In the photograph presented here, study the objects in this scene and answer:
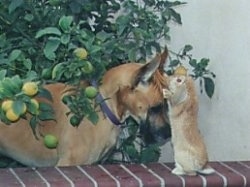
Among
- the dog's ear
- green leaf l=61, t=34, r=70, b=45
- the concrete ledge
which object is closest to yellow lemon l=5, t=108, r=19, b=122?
the concrete ledge

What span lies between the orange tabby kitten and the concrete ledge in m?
0.05

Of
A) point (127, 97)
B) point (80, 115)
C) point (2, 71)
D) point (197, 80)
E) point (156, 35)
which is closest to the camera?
point (2, 71)

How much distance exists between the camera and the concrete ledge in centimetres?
249

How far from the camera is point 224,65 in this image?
3416 millimetres

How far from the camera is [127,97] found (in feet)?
9.87

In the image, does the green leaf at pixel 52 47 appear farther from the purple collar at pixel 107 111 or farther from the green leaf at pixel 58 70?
the purple collar at pixel 107 111

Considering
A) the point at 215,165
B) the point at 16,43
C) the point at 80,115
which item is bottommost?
the point at 215,165

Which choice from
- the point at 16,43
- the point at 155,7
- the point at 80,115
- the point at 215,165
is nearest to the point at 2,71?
the point at 80,115

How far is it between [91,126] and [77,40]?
483 mm

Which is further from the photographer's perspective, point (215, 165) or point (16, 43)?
point (16, 43)

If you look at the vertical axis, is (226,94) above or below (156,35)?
below

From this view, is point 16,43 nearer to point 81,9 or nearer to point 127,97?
point 81,9

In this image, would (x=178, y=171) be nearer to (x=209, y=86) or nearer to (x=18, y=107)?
(x=18, y=107)

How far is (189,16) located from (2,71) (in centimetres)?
138
